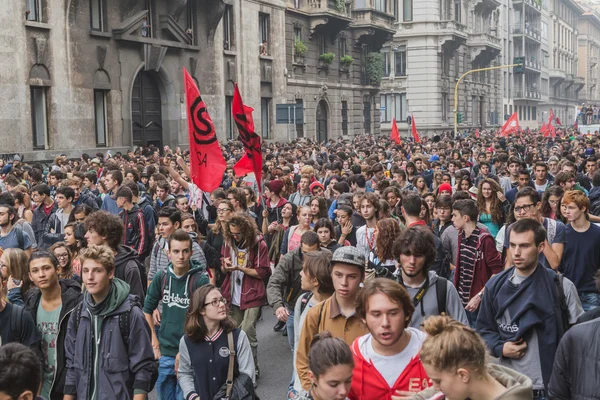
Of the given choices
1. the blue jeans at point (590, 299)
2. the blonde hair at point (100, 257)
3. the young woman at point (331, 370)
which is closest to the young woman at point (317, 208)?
the blue jeans at point (590, 299)

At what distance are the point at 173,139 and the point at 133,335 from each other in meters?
23.2

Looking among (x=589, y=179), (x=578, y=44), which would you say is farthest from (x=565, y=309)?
(x=578, y=44)

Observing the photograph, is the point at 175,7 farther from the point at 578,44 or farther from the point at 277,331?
the point at 578,44

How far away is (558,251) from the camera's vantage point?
653 centimetres

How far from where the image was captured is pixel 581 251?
654 centimetres

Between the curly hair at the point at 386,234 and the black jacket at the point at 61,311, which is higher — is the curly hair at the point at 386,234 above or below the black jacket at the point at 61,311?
above

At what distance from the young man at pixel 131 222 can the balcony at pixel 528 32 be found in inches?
2789

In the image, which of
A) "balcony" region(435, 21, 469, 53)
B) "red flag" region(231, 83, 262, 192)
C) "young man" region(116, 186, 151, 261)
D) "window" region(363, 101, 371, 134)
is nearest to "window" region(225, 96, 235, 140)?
"window" region(363, 101, 371, 134)

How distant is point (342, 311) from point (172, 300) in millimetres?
1961

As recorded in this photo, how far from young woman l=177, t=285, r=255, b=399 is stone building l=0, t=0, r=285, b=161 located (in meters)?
17.6

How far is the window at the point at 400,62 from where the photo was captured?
53.8m

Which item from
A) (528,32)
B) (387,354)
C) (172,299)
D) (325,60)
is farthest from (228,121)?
(528,32)

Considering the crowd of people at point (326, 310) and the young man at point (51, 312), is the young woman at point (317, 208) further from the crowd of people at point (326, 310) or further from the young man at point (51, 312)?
the young man at point (51, 312)

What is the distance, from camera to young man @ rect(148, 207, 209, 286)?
23.1 ft
